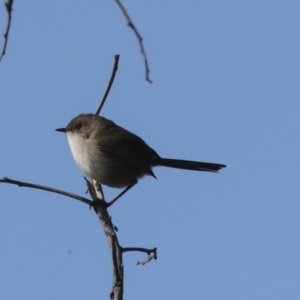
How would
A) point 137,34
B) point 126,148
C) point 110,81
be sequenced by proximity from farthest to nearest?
point 126,148, point 110,81, point 137,34

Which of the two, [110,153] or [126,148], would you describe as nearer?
[110,153]

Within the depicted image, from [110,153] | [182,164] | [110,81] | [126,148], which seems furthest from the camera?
[182,164]

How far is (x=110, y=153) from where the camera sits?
7.17 m

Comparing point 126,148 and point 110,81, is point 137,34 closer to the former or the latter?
point 110,81

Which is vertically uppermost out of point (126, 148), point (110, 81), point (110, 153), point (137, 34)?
point (126, 148)

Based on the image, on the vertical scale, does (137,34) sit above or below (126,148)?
below

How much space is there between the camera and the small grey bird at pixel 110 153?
6.96 metres

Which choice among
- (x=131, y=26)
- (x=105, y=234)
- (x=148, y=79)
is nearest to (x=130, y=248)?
(x=105, y=234)

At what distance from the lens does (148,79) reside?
2.56 meters

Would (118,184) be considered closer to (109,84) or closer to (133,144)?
(133,144)

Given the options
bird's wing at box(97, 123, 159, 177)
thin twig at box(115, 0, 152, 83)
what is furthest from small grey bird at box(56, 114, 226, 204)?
thin twig at box(115, 0, 152, 83)

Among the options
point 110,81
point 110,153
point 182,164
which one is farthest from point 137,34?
point 182,164

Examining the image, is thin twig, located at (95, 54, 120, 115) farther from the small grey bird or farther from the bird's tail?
the bird's tail

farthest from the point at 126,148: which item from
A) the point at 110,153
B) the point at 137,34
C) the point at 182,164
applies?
the point at 137,34
